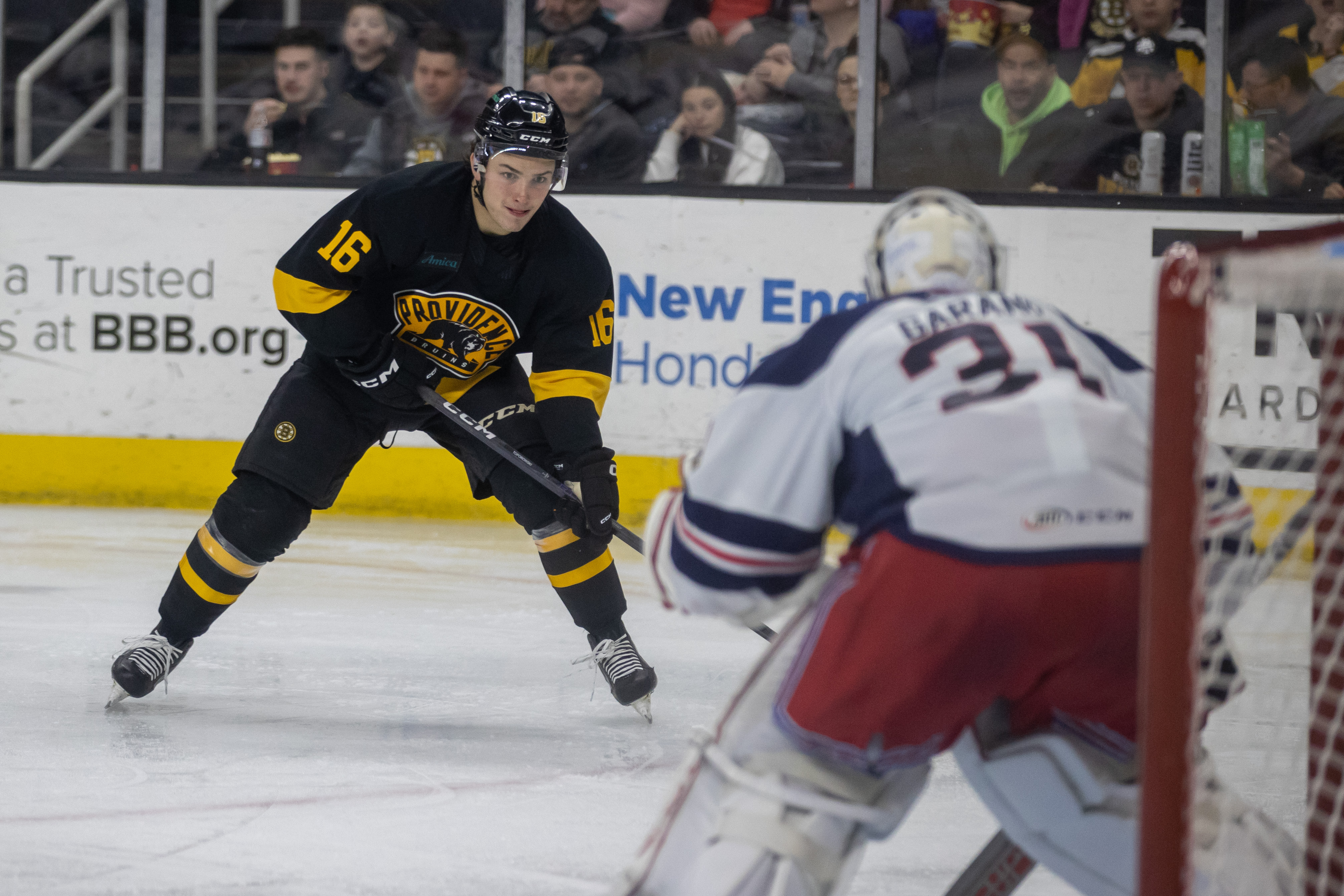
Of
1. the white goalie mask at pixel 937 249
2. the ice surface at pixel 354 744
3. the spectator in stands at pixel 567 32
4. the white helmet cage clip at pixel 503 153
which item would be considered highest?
the spectator in stands at pixel 567 32

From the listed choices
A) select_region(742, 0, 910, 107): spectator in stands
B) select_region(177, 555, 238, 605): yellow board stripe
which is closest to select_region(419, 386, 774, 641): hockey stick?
select_region(177, 555, 238, 605): yellow board stripe

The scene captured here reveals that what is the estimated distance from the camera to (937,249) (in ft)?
4.02

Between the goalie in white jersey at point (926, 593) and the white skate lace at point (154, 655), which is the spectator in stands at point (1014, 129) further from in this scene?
the goalie in white jersey at point (926, 593)

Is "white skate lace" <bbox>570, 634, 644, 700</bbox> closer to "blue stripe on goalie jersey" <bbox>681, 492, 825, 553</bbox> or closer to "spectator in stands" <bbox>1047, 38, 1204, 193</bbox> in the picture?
"blue stripe on goalie jersey" <bbox>681, 492, 825, 553</bbox>

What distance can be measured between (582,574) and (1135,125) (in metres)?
3.02

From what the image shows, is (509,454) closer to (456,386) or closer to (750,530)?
(456,386)

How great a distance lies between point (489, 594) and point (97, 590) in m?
0.94

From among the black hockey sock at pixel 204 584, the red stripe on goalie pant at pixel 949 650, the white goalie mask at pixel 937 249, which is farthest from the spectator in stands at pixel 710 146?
the red stripe on goalie pant at pixel 949 650

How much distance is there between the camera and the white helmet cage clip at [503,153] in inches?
90.3

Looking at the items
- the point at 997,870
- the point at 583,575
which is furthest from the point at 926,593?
the point at 583,575

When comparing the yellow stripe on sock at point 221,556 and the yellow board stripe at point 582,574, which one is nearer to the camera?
the yellow stripe on sock at point 221,556

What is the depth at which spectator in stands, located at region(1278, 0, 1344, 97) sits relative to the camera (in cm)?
457

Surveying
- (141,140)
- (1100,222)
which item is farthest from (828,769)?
(141,140)

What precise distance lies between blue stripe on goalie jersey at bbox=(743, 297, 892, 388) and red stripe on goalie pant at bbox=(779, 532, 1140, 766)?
0.47 feet
